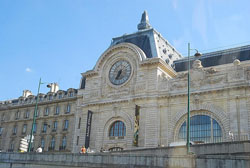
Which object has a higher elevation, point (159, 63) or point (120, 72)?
point (159, 63)

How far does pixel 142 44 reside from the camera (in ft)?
162

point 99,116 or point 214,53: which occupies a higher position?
point 214,53

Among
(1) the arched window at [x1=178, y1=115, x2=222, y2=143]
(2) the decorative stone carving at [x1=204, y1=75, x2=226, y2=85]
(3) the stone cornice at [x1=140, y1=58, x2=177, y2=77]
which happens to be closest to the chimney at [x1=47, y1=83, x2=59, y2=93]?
(3) the stone cornice at [x1=140, y1=58, x2=177, y2=77]

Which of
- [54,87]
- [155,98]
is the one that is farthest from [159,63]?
[54,87]

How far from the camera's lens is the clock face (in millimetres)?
46219

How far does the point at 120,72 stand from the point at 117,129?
7.95 m

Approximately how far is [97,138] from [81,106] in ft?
20.0

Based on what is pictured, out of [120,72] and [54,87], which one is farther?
[54,87]

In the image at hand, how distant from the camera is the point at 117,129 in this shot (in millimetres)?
44656

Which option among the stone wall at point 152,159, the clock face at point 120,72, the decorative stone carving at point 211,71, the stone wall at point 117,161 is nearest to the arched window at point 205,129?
the decorative stone carving at point 211,71

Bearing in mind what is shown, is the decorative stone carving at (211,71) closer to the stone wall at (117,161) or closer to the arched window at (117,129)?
the arched window at (117,129)

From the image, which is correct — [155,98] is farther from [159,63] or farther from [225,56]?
[225,56]

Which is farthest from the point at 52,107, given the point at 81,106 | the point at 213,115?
the point at 213,115

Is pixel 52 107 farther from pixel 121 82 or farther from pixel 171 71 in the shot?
pixel 171 71
